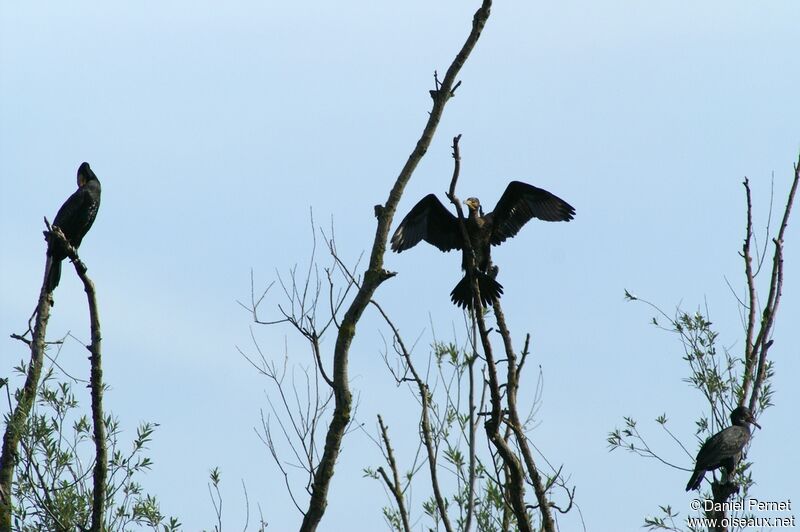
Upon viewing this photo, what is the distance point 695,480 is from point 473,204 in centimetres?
300

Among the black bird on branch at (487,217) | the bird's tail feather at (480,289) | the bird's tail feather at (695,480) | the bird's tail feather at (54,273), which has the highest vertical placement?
the black bird on branch at (487,217)

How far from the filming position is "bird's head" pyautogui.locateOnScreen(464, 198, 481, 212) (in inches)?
319

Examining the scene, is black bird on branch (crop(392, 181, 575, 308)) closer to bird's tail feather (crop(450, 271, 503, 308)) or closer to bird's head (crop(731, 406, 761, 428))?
bird's tail feather (crop(450, 271, 503, 308))

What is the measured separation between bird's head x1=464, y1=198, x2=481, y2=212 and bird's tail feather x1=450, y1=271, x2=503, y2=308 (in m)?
0.84

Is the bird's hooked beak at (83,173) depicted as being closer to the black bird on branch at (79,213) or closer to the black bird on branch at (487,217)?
the black bird on branch at (79,213)

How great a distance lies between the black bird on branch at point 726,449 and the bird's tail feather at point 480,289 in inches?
66.5

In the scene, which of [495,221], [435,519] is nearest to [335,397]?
[435,519]

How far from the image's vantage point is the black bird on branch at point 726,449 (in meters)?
5.92

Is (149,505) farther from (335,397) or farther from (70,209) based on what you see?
(70,209)

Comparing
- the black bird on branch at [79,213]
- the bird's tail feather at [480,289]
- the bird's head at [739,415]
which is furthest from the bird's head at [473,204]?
the black bird on branch at [79,213]

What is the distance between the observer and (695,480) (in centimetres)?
616

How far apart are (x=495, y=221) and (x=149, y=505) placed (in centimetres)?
368

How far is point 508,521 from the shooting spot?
516 centimetres

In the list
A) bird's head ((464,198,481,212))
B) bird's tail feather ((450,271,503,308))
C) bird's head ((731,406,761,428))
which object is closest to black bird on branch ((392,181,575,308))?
bird's head ((464,198,481,212))
